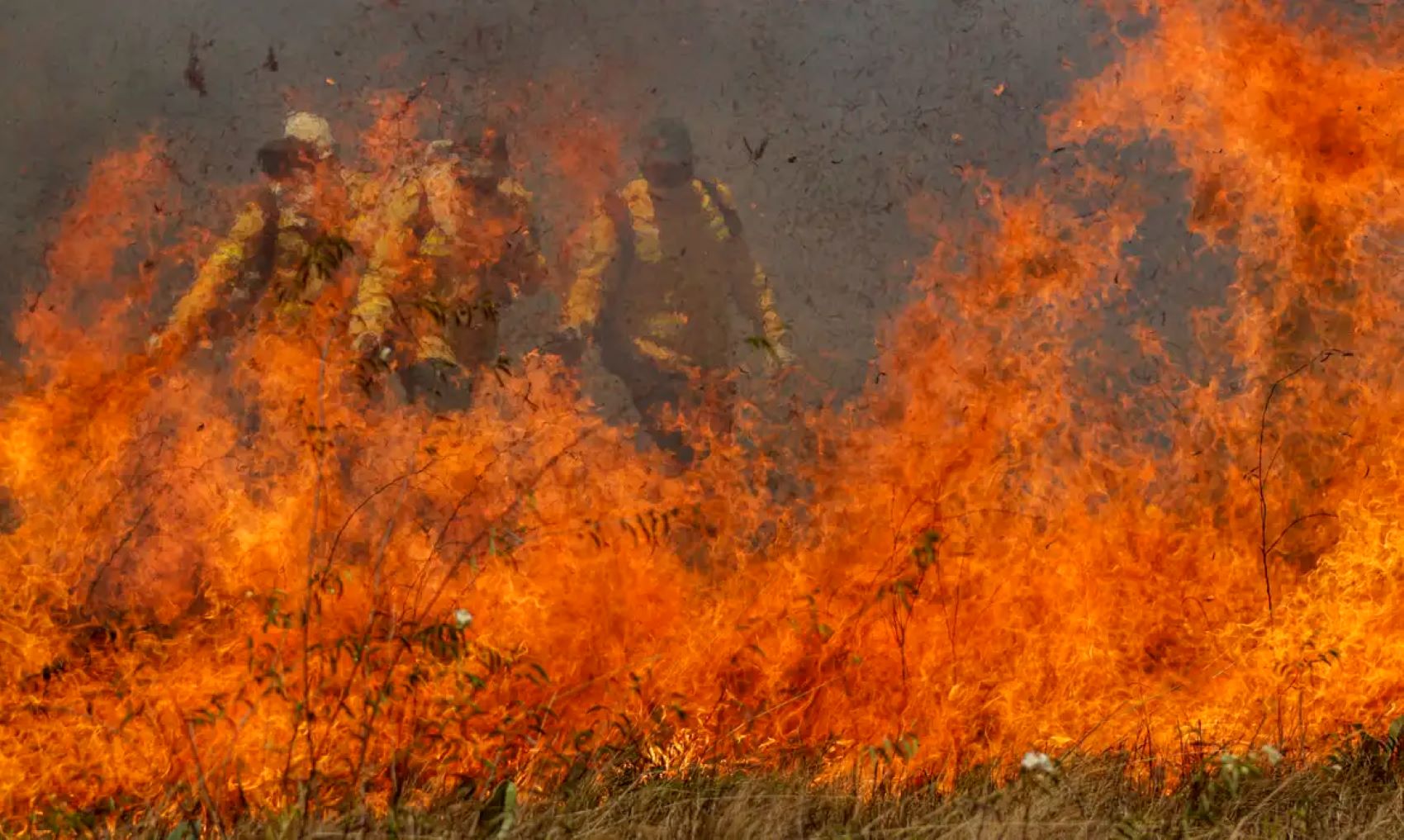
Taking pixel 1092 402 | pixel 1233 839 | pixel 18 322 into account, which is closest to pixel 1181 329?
pixel 1092 402

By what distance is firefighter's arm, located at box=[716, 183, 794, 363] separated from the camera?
5.79m

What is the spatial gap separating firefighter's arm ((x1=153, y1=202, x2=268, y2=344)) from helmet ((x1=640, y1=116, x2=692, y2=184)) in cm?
170

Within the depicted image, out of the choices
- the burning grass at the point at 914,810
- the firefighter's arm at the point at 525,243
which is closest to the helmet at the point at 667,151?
the firefighter's arm at the point at 525,243

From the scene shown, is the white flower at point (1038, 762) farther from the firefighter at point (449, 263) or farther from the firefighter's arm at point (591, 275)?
the firefighter's arm at point (591, 275)

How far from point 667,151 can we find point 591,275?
0.64m

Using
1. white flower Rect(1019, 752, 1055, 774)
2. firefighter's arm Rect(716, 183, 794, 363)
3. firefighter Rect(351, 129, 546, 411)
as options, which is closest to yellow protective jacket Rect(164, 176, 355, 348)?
firefighter Rect(351, 129, 546, 411)

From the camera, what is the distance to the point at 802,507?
5.52 m

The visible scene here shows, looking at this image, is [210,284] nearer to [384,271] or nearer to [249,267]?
[249,267]

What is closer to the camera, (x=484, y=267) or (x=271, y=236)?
(x=271, y=236)

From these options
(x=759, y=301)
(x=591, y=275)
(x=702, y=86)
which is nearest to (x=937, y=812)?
(x=759, y=301)

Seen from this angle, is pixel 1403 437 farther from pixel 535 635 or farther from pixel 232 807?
pixel 232 807

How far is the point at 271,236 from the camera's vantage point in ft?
18.5

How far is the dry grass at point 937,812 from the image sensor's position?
2752 millimetres

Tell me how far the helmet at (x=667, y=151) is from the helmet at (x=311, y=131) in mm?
1315
